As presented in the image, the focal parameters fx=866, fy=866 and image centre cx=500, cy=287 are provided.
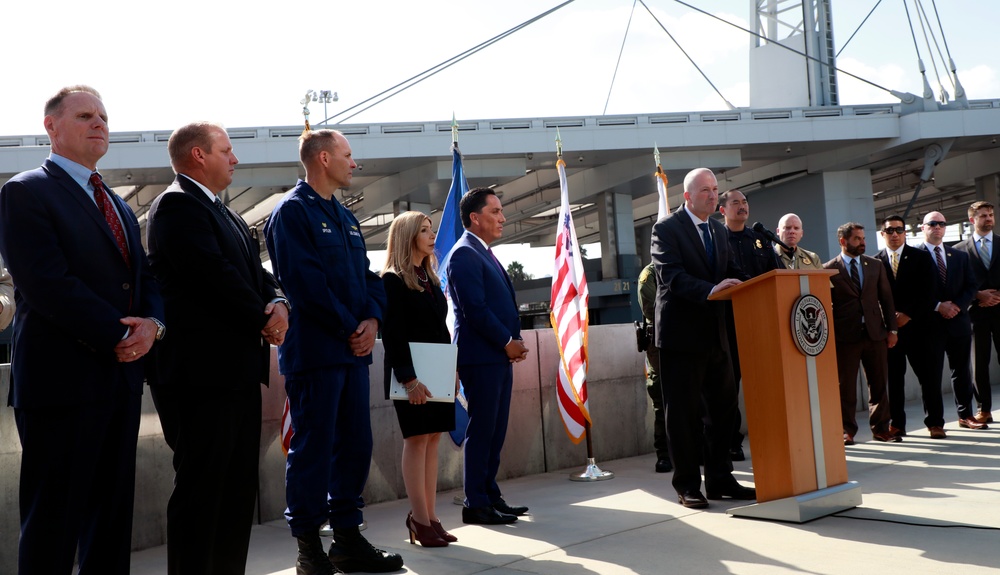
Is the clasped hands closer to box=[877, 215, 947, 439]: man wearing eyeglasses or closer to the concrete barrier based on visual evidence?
the concrete barrier

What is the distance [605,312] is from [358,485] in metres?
27.3

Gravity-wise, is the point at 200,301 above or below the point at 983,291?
above

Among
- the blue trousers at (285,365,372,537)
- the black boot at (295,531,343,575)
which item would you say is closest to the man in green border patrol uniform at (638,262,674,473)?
the blue trousers at (285,365,372,537)

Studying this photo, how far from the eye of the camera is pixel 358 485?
392cm

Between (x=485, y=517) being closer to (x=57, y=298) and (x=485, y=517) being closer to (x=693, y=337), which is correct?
(x=693, y=337)

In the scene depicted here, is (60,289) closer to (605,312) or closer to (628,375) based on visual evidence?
(628,375)

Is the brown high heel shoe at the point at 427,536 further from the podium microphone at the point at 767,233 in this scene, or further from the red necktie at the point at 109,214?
the podium microphone at the point at 767,233

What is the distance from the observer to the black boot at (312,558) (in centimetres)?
371

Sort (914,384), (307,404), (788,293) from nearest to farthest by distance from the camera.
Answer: (307,404) < (788,293) < (914,384)

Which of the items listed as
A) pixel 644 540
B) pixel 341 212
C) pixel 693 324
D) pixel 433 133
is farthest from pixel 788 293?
pixel 433 133

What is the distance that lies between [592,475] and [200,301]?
3.98 meters

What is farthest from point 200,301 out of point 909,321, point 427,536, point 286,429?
point 909,321

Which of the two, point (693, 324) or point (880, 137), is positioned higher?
point (880, 137)

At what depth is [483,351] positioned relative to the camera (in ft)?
16.4
